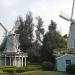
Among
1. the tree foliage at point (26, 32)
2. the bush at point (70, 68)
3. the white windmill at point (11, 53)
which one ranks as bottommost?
the bush at point (70, 68)

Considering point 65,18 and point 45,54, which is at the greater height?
point 65,18

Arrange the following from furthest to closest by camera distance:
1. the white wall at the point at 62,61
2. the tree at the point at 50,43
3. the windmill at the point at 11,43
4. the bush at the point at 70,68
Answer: the tree at the point at 50,43, the windmill at the point at 11,43, the white wall at the point at 62,61, the bush at the point at 70,68

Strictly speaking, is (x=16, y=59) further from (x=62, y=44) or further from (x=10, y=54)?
(x=62, y=44)

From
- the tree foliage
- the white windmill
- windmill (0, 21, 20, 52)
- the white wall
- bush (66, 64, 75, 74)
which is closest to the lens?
bush (66, 64, 75, 74)

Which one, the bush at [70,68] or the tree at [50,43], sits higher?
the tree at [50,43]

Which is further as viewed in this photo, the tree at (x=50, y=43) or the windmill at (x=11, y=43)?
the tree at (x=50, y=43)

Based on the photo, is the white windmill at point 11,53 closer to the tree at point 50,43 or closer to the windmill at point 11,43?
the windmill at point 11,43

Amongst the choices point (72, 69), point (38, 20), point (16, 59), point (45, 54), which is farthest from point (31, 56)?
point (72, 69)

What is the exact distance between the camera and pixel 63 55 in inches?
1898

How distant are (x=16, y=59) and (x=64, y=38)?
15972mm

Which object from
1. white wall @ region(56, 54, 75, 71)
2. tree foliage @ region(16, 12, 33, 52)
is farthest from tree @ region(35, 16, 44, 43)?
white wall @ region(56, 54, 75, 71)

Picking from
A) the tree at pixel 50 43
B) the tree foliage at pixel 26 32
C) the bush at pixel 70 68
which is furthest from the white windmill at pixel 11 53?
the bush at pixel 70 68

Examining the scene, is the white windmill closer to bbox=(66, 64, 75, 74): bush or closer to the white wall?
the white wall

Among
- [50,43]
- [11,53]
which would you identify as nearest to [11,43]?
[11,53]
